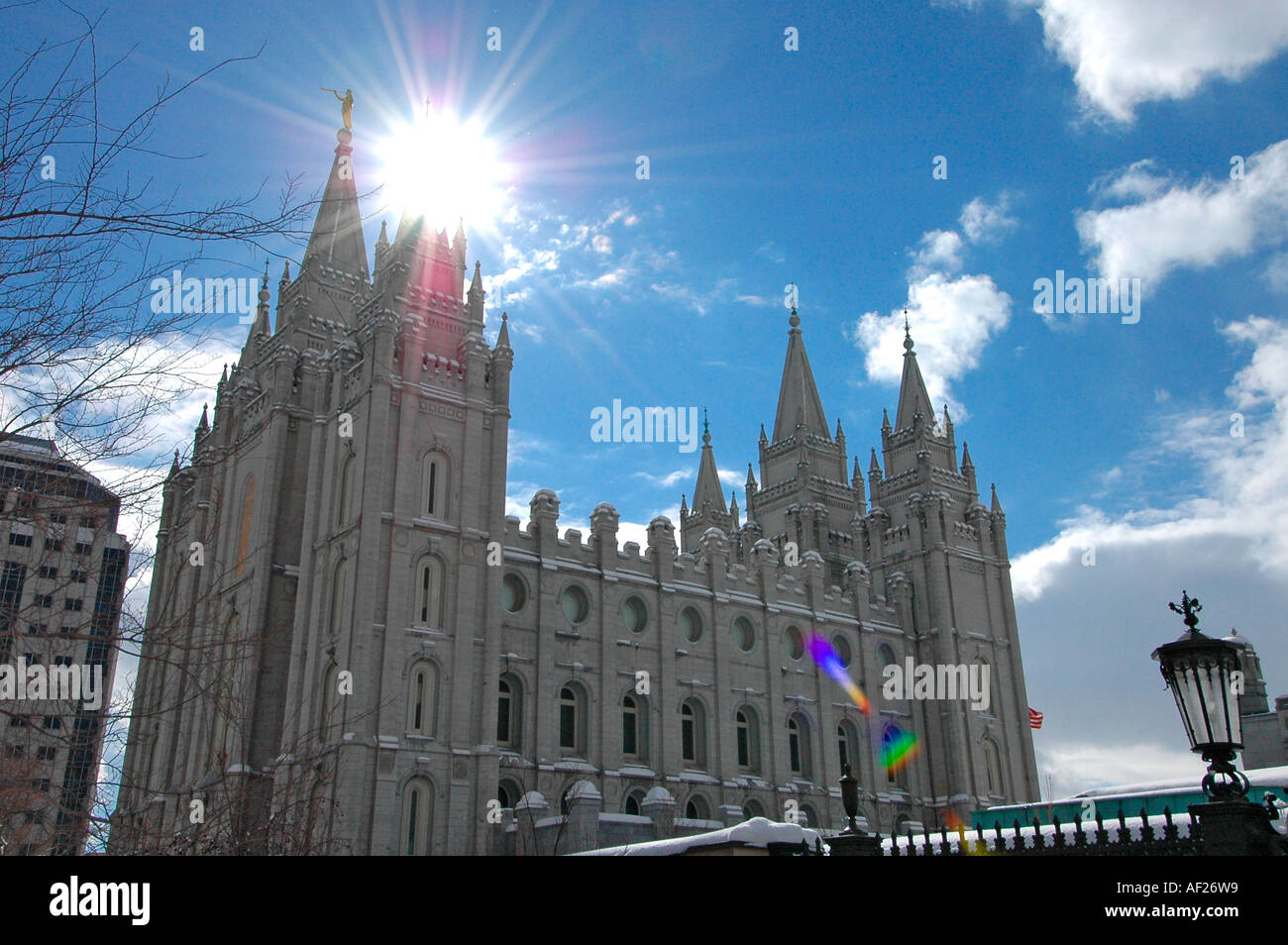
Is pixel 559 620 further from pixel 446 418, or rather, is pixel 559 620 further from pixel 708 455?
pixel 708 455

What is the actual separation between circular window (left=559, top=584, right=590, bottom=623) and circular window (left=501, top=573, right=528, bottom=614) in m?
1.54

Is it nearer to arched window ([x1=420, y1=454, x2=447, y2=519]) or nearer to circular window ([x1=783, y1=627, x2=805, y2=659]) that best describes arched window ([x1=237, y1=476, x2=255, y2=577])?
arched window ([x1=420, y1=454, x2=447, y2=519])

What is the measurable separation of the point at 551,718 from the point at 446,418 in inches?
409

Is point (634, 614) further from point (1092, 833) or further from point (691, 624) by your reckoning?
point (1092, 833)

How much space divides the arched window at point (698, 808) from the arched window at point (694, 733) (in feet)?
4.65

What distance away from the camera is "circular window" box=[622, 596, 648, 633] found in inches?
1537

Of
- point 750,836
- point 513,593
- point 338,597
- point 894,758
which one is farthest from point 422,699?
point 894,758

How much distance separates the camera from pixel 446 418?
34.7 m

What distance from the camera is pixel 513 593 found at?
3631 centimetres

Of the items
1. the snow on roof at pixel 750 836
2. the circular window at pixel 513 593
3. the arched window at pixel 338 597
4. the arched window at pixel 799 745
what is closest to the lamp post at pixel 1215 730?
the snow on roof at pixel 750 836

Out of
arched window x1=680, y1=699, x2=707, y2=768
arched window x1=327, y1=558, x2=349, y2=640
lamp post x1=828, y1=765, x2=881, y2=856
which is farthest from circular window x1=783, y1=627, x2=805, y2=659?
lamp post x1=828, y1=765, x2=881, y2=856

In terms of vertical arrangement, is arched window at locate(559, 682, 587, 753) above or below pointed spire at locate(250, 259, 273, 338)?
below
